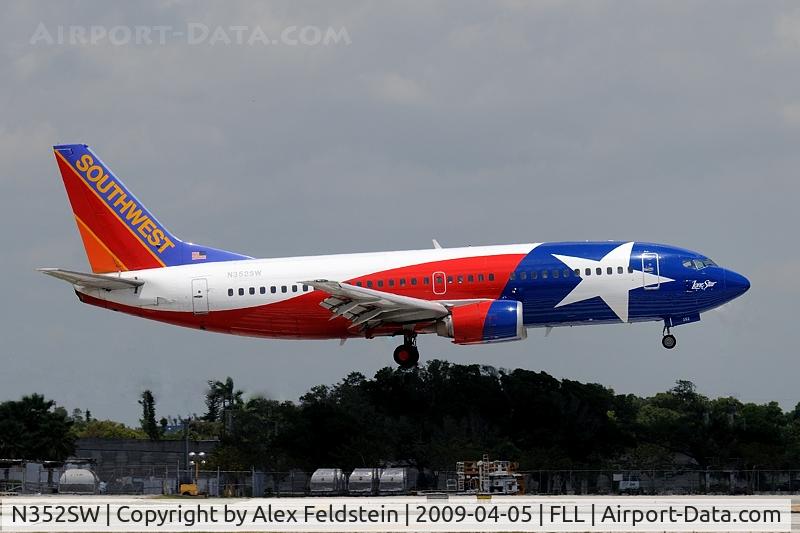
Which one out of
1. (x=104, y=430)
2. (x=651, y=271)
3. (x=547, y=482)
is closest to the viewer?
(x=651, y=271)

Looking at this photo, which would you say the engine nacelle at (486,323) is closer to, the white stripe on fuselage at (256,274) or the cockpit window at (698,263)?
the white stripe on fuselage at (256,274)

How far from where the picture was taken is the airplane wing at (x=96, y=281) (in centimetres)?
6681

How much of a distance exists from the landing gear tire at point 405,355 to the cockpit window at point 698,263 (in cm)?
1337

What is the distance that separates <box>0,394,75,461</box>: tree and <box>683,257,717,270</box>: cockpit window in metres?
39.7

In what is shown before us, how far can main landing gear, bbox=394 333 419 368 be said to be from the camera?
67.8m

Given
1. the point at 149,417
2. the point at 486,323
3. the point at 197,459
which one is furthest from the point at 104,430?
the point at 486,323

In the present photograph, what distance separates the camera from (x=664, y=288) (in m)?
64.3

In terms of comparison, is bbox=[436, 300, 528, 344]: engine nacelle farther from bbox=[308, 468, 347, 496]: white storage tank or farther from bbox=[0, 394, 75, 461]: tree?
bbox=[0, 394, 75, 461]: tree

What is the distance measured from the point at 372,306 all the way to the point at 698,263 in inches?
592

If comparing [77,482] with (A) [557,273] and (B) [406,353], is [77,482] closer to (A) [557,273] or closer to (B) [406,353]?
(B) [406,353]

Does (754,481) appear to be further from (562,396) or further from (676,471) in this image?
(562,396)

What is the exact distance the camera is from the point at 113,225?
71.0 metres

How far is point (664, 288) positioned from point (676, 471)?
12624mm

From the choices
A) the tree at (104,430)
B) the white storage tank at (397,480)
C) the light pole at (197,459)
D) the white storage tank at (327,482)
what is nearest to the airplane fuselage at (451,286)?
the light pole at (197,459)
